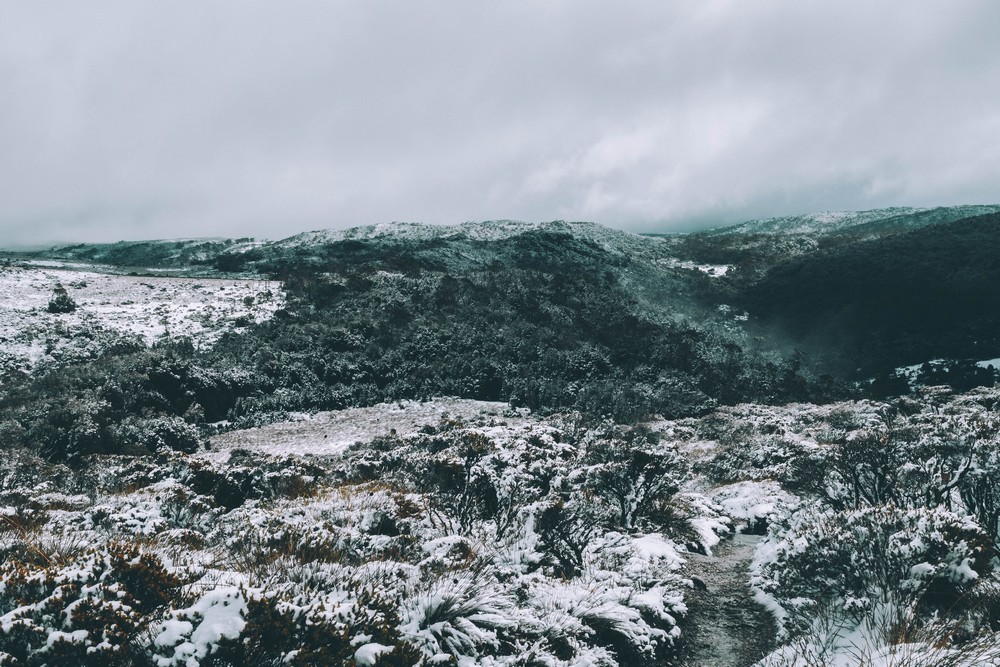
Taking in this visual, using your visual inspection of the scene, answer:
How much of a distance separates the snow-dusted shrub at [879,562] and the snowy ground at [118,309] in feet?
149

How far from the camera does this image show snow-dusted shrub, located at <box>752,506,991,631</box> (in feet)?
24.7

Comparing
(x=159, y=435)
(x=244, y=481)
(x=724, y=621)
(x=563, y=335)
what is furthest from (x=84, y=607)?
(x=563, y=335)

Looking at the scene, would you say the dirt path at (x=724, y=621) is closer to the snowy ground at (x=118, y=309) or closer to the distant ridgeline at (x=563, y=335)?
the distant ridgeline at (x=563, y=335)

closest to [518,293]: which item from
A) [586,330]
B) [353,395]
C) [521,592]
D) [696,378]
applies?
[586,330]

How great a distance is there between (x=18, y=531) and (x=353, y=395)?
29.0 m

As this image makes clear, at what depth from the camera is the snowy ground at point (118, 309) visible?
3988 cm

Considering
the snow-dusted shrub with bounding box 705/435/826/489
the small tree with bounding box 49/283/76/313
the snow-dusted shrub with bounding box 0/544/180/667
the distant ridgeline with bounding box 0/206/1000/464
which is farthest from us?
the small tree with bounding box 49/283/76/313

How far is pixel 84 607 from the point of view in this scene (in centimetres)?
534

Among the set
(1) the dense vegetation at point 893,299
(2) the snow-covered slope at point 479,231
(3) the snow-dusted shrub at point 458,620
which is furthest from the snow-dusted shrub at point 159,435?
(2) the snow-covered slope at point 479,231

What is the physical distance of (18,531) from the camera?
8.57 metres

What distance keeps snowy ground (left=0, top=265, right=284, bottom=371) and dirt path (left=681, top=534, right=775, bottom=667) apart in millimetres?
43405

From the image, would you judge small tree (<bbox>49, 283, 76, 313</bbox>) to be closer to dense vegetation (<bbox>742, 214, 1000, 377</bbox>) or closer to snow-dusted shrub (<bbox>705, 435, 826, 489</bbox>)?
snow-dusted shrub (<bbox>705, 435, 826, 489</bbox>)

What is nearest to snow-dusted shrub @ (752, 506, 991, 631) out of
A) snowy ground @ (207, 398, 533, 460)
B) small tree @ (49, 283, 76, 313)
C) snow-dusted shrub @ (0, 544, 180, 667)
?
snow-dusted shrub @ (0, 544, 180, 667)

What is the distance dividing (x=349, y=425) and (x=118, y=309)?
33416mm
